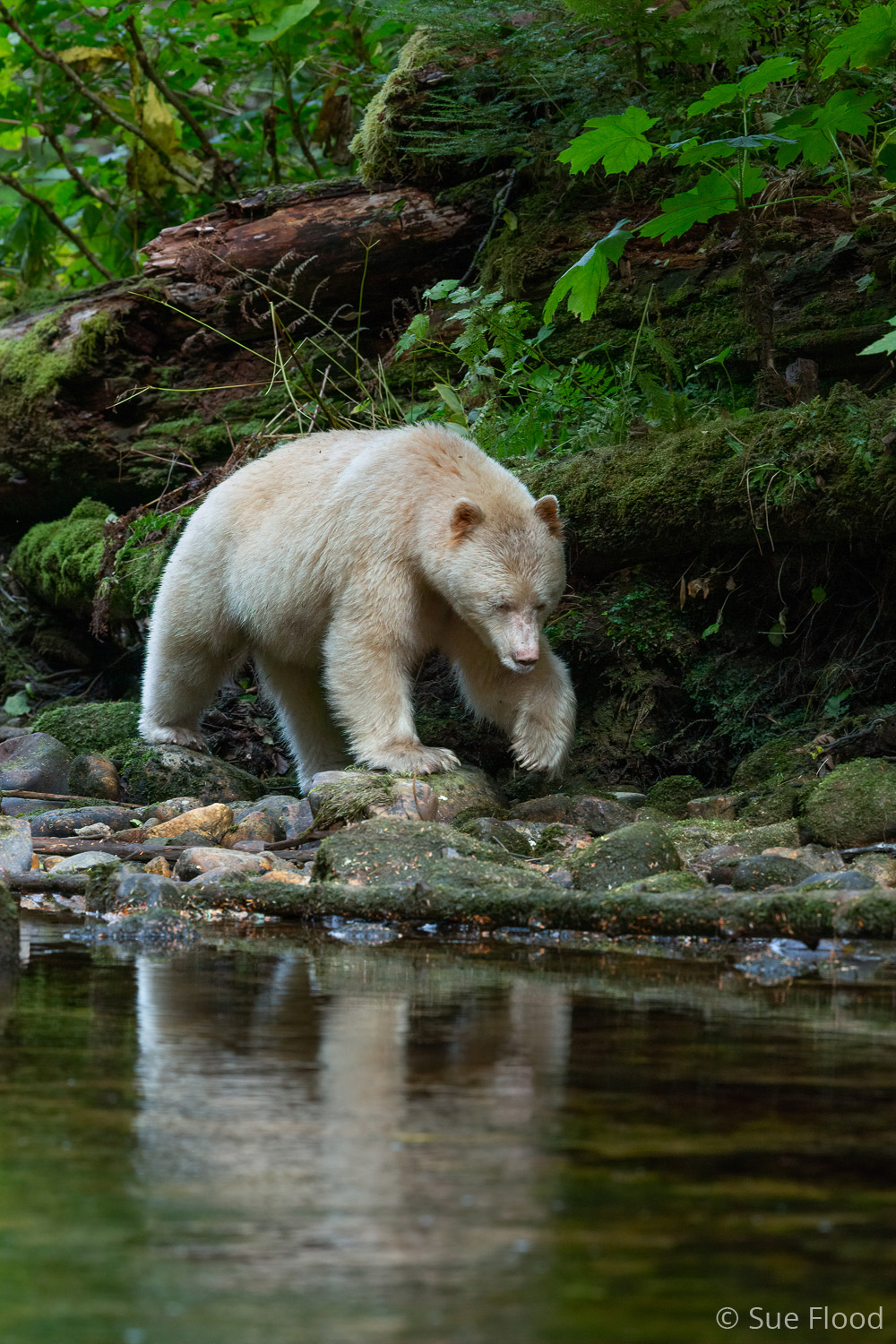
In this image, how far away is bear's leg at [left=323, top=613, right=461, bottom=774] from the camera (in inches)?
245

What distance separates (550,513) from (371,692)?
118 cm

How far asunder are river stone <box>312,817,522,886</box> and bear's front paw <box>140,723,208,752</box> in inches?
124

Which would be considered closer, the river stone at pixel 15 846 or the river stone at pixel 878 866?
the river stone at pixel 878 866

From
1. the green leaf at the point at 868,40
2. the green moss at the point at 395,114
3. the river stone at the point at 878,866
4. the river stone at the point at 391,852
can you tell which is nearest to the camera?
the river stone at the point at 391,852

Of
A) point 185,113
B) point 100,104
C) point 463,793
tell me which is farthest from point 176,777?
point 185,113

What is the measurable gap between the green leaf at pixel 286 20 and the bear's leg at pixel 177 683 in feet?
15.3

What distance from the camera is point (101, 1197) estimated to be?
160cm

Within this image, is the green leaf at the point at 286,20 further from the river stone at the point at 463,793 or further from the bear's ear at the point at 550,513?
the river stone at the point at 463,793

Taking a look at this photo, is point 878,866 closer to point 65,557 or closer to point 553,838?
point 553,838

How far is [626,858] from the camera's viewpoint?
425 centimetres

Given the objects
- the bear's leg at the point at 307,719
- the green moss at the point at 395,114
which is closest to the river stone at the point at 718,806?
the bear's leg at the point at 307,719

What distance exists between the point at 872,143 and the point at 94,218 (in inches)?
310

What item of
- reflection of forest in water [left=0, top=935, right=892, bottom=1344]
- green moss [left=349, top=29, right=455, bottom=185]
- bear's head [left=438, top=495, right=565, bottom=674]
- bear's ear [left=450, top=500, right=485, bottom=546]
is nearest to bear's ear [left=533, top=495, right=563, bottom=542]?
bear's head [left=438, top=495, right=565, bottom=674]

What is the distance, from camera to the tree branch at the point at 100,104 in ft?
35.5
